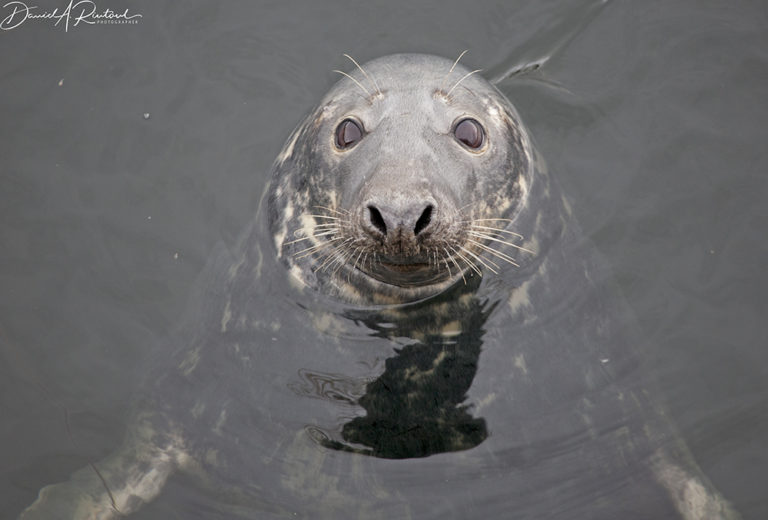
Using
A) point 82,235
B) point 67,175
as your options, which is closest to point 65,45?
point 67,175

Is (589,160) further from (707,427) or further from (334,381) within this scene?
(334,381)

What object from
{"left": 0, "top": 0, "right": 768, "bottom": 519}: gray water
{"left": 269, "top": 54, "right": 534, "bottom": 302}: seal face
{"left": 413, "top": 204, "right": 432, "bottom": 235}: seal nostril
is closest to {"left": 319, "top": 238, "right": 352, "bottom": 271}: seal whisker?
{"left": 269, "top": 54, "right": 534, "bottom": 302}: seal face

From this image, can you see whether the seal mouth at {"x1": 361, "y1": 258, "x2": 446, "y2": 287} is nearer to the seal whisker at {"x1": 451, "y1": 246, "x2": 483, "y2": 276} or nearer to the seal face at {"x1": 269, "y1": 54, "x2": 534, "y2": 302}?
the seal face at {"x1": 269, "y1": 54, "x2": 534, "y2": 302}

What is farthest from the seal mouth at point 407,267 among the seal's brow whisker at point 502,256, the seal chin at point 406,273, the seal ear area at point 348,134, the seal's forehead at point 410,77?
the seal's forehead at point 410,77

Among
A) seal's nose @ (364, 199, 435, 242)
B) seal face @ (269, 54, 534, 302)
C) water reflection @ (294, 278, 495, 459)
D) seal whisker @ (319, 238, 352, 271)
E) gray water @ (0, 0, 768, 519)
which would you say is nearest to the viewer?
seal's nose @ (364, 199, 435, 242)

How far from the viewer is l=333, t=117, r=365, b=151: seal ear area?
14.5 ft

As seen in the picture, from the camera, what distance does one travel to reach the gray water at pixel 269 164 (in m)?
5.21

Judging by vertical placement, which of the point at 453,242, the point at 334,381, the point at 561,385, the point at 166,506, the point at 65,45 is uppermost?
the point at 65,45

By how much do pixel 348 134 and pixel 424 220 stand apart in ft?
2.92

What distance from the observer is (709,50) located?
646 centimetres

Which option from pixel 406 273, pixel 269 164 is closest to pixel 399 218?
pixel 406 273

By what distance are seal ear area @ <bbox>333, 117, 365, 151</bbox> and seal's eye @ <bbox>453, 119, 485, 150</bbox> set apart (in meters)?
0.48

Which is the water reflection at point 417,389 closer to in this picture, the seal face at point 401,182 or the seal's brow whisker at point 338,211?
the seal face at point 401,182

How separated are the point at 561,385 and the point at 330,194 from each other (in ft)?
5.03
